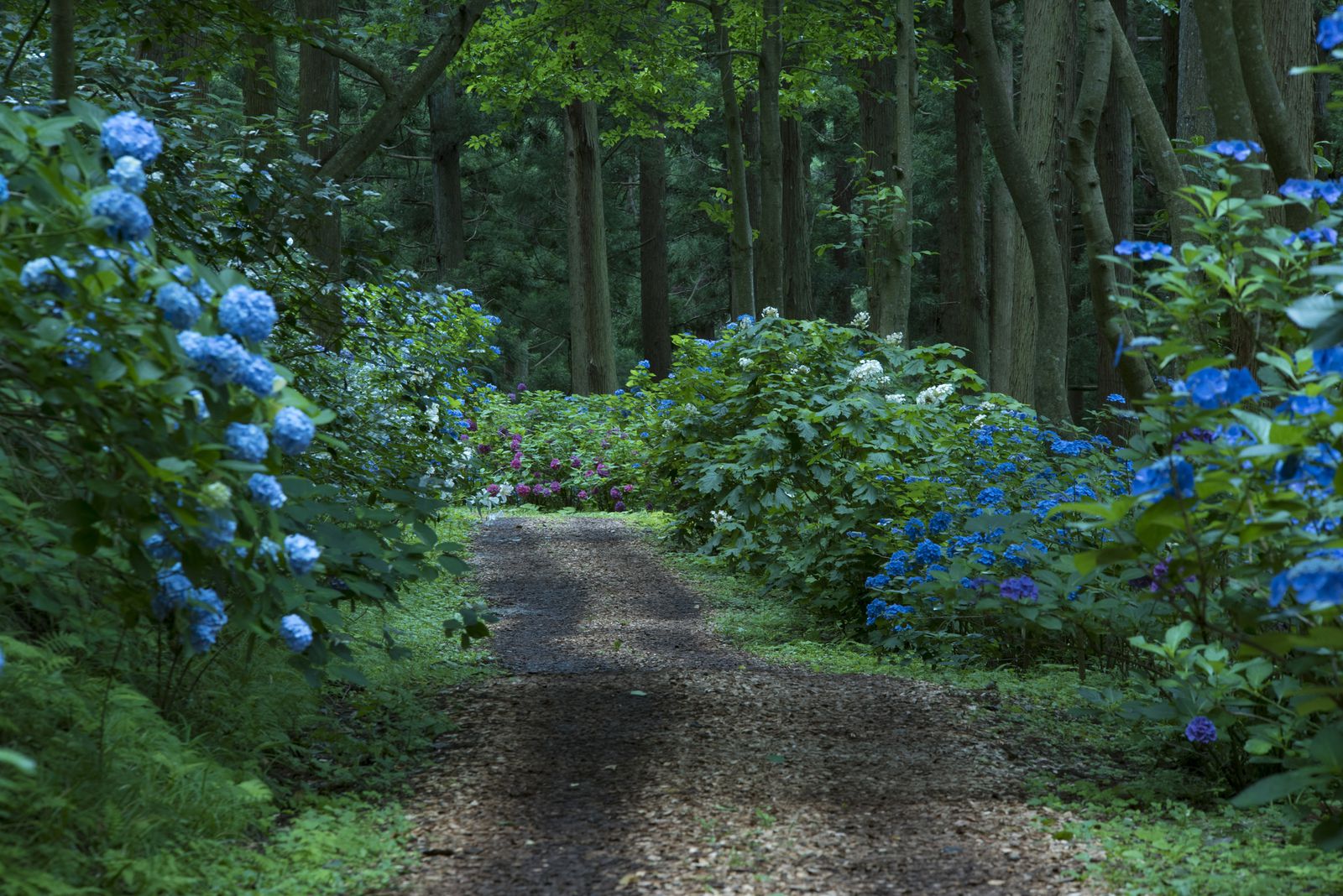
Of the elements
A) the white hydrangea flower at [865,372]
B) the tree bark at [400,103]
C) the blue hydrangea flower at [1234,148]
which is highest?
the tree bark at [400,103]

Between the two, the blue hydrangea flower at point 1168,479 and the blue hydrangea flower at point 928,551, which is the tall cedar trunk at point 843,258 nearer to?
the blue hydrangea flower at point 928,551

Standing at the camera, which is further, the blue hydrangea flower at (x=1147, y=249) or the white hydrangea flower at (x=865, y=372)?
the white hydrangea flower at (x=865, y=372)

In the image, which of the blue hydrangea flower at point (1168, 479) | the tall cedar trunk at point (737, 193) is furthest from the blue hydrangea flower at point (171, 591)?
the tall cedar trunk at point (737, 193)

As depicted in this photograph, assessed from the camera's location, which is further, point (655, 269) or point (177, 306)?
point (655, 269)

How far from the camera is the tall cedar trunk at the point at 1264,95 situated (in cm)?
414

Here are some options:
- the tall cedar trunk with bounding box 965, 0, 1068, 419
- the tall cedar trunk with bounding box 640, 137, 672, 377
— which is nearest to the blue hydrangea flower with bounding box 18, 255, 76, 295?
the tall cedar trunk with bounding box 965, 0, 1068, 419

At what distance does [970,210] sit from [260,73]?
1104 cm

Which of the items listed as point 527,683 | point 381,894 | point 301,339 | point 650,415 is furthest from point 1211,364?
point 650,415

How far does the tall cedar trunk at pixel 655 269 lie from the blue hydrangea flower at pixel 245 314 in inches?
664

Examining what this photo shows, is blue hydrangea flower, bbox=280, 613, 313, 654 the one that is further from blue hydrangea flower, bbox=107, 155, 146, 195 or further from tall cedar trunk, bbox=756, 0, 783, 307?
tall cedar trunk, bbox=756, 0, 783, 307

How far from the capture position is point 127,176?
207cm

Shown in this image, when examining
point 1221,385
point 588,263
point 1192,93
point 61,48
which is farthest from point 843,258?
point 1221,385

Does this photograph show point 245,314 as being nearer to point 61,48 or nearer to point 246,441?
point 246,441

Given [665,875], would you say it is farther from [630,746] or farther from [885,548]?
[885,548]
